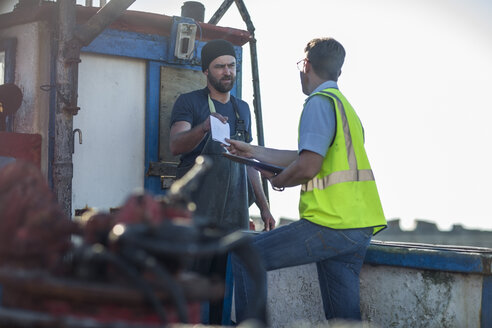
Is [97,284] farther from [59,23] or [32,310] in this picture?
[59,23]

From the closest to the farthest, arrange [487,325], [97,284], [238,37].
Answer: [97,284]
[487,325]
[238,37]

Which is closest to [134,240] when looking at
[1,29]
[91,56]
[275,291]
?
[275,291]

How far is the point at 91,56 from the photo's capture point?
6758 millimetres

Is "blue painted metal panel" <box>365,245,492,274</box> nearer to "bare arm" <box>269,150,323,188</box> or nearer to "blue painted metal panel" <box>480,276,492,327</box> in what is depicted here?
"blue painted metal panel" <box>480,276,492,327</box>

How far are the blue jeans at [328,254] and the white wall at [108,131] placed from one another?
3025 mm

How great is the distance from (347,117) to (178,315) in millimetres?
2465

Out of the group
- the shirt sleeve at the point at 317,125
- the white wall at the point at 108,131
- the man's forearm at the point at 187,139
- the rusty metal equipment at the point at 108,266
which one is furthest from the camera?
the white wall at the point at 108,131

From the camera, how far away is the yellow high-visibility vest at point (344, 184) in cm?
390

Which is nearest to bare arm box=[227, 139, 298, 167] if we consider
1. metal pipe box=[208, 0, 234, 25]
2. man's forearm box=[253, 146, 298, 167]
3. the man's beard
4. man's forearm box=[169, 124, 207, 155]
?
man's forearm box=[253, 146, 298, 167]

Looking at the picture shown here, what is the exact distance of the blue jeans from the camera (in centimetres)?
389

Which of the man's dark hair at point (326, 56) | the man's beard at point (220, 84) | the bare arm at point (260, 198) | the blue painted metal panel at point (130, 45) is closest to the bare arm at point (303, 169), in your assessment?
the man's dark hair at point (326, 56)

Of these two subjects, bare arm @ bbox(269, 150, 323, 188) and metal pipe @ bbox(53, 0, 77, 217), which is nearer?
bare arm @ bbox(269, 150, 323, 188)

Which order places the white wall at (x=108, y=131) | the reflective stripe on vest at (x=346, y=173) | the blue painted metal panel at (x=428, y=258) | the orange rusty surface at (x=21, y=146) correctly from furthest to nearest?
the white wall at (x=108, y=131) < the orange rusty surface at (x=21, y=146) < the blue painted metal panel at (x=428, y=258) < the reflective stripe on vest at (x=346, y=173)

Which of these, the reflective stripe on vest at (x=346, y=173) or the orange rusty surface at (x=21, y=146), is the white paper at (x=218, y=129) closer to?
the reflective stripe on vest at (x=346, y=173)
